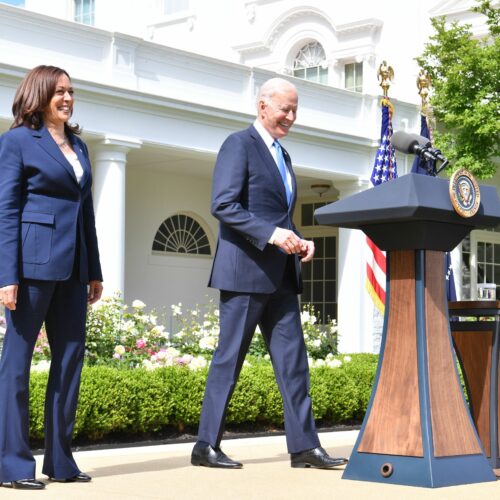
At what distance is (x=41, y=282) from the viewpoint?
4.72 m

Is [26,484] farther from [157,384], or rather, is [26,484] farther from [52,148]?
[157,384]

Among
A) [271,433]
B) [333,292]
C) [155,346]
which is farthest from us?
[333,292]

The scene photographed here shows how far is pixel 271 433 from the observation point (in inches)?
333

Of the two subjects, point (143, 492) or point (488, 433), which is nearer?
point (143, 492)

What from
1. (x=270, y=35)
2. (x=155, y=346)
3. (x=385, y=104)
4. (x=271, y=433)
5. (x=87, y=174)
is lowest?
(x=271, y=433)

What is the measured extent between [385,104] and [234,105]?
14.5ft

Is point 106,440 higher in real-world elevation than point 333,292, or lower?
lower

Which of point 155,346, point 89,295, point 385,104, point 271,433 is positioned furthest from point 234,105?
point 89,295

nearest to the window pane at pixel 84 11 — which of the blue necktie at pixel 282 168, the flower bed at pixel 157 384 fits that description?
the flower bed at pixel 157 384

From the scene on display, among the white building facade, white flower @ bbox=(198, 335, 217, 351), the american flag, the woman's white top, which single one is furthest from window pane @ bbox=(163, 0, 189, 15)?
the woman's white top

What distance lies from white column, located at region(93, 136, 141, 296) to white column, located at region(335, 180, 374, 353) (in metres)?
4.89

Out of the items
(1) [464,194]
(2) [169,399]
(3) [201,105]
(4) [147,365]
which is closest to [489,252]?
(3) [201,105]

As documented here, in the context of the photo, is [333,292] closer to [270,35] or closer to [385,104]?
[270,35]

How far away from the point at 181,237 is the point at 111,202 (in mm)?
5215
